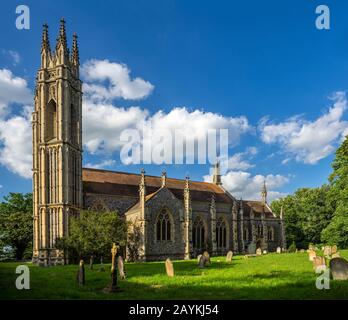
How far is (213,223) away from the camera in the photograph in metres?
49.5

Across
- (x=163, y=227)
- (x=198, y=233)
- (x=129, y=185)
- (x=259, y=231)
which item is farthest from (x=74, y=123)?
(x=259, y=231)

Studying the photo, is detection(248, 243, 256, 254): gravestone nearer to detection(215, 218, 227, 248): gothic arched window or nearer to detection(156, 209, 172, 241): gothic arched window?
detection(215, 218, 227, 248): gothic arched window

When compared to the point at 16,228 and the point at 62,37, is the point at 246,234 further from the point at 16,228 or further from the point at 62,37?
the point at 62,37

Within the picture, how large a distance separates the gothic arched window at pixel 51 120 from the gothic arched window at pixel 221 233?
78.4 ft

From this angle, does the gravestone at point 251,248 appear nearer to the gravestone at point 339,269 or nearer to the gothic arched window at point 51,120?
the gothic arched window at point 51,120

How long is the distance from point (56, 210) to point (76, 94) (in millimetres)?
12607

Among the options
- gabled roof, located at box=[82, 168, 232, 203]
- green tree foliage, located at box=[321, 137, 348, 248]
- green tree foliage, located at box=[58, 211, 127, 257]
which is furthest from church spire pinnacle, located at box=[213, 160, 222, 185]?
green tree foliage, located at box=[58, 211, 127, 257]

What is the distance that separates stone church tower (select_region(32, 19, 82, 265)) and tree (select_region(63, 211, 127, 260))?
4.69 metres

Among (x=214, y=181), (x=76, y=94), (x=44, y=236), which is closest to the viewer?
(x=44, y=236)

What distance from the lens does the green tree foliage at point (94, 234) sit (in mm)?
30078

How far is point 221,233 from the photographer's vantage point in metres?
51.8

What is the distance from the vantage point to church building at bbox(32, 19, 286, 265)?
3788cm

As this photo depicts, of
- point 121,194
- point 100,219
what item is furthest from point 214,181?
point 100,219
